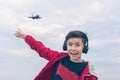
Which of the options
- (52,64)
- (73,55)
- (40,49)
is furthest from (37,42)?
(73,55)

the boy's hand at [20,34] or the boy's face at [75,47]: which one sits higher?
the boy's hand at [20,34]

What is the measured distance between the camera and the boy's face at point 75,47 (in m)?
7.66

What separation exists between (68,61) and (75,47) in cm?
56

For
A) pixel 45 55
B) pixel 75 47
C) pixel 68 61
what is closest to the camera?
pixel 75 47

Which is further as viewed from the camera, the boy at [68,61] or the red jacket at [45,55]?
the red jacket at [45,55]

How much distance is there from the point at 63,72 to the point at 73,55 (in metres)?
0.53

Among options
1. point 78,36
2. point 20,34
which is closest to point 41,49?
point 20,34

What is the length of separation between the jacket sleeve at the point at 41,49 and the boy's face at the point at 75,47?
0.81 meters

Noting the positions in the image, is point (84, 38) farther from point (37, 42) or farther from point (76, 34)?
point (37, 42)

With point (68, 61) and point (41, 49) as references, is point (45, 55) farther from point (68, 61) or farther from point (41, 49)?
point (68, 61)

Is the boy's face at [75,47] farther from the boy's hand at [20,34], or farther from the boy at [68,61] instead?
the boy's hand at [20,34]

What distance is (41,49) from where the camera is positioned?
8500mm

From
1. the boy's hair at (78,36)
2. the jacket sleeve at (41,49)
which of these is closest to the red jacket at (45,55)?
the jacket sleeve at (41,49)

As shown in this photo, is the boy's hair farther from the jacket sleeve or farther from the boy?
the jacket sleeve
